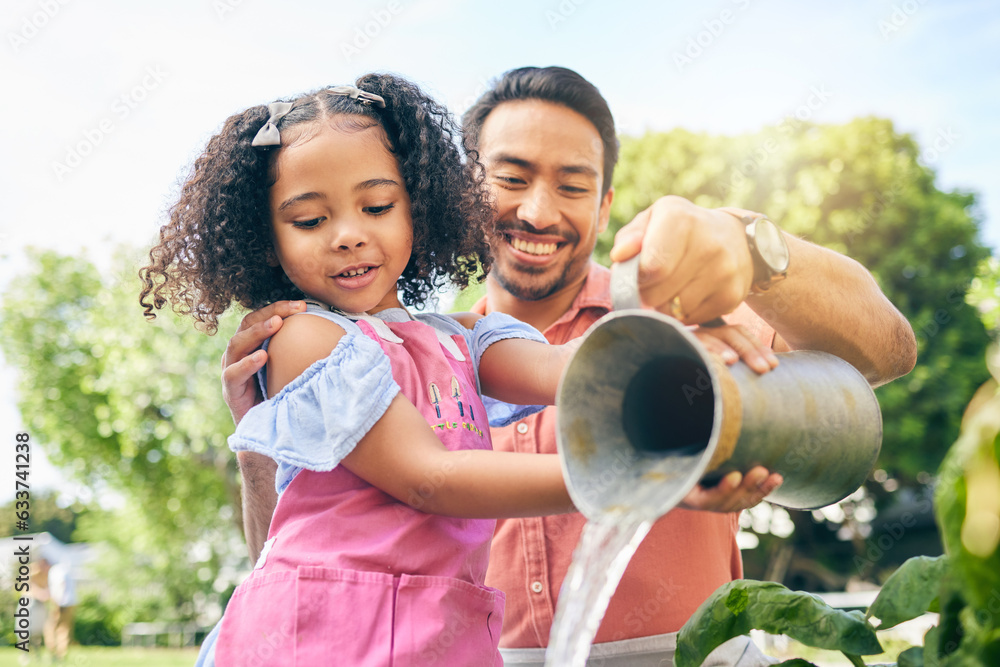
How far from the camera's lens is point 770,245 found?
1.52m

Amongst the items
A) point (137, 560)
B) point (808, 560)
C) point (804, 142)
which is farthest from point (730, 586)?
point (137, 560)

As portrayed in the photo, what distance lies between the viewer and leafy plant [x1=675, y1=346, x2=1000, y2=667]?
80 cm

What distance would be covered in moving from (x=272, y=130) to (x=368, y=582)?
1.08 metres

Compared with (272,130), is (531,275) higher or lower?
lower

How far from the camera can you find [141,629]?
74.0 feet

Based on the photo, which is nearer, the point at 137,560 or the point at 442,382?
the point at 442,382

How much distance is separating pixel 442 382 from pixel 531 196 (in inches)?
55.1

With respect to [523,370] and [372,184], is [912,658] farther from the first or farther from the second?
[372,184]

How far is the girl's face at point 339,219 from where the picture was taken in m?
1.81

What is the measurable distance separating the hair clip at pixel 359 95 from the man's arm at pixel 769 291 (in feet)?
3.12

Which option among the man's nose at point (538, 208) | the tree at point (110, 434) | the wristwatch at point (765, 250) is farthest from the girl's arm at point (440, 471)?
the tree at point (110, 434)

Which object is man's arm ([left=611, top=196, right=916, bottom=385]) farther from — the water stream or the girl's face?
the girl's face

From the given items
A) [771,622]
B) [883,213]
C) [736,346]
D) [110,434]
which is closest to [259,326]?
[736,346]

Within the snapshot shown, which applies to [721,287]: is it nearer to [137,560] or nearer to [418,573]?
[418,573]
